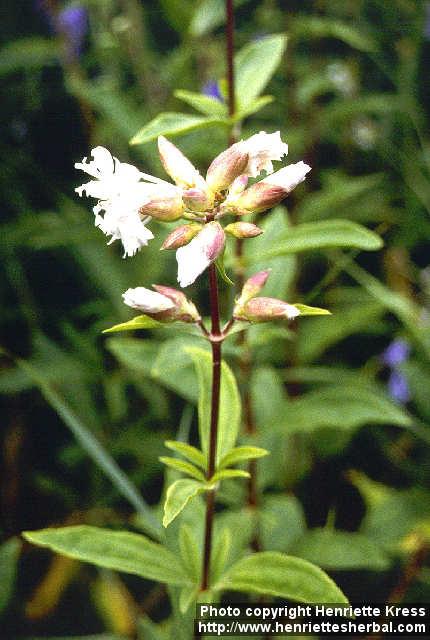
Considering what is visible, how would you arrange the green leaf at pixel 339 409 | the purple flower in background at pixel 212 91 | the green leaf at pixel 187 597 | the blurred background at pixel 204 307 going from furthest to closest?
the purple flower in background at pixel 212 91, the blurred background at pixel 204 307, the green leaf at pixel 339 409, the green leaf at pixel 187 597

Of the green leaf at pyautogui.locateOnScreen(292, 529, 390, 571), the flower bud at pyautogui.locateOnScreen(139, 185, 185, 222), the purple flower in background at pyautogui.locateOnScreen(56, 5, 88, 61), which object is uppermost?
the purple flower in background at pyautogui.locateOnScreen(56, 5, 88, 61)

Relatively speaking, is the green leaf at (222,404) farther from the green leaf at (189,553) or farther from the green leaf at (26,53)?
the green leaf at (26,53)

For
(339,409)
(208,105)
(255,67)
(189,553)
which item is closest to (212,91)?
(255,67)

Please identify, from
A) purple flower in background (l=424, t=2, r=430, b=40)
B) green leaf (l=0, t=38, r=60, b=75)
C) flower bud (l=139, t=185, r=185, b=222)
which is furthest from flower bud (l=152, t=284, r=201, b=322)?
purple flower in background (l=424, t=2, r=430, b=40)

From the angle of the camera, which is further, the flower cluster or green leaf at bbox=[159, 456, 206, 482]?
green leaf at bbox=[159, 456, 206, 482]

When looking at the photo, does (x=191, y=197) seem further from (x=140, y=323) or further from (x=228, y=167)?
(x=140, y=323)

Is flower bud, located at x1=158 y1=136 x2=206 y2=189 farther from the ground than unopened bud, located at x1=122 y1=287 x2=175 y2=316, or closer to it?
farther from the ground

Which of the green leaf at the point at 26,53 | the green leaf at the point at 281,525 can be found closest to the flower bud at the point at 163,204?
the green leaf at the point at 281,525

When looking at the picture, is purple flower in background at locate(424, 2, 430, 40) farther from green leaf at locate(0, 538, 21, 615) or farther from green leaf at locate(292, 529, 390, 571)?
green leaf at locate(0, 538, 21, 615)
